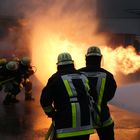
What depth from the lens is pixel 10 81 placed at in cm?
1156

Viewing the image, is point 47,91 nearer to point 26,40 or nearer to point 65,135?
point 65,135

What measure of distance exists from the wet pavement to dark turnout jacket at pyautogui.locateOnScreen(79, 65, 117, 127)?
201 cm

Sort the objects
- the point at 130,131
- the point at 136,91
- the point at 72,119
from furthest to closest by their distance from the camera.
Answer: the point at 136,91 < the point at 130,131 < the point at 72,119

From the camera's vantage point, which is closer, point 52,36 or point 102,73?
point 102,73

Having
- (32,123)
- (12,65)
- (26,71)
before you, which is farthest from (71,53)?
(32,123)

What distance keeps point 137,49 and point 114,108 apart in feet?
40.2

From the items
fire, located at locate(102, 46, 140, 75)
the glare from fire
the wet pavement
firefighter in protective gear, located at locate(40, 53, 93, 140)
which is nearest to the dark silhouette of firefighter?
the wet pavement

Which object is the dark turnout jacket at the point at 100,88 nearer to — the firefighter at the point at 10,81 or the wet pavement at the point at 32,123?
the wet pavement at the point at 32,123

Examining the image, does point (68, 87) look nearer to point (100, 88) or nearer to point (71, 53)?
point (100, 88)

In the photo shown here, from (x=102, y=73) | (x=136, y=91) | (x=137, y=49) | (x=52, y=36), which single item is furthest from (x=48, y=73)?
(x=102, y=73)

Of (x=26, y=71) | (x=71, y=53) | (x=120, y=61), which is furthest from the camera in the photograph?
(x=120, y=61)

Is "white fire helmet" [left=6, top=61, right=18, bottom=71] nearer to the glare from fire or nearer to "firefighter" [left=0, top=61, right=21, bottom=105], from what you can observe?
"firefighter" [left=0, top=61, right=21, bottom=105]

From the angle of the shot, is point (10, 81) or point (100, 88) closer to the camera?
point (100, 88)

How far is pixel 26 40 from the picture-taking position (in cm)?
2122
